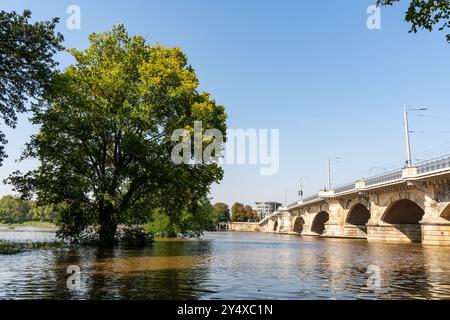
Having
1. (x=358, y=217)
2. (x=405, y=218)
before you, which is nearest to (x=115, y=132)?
(x=405, y=218)

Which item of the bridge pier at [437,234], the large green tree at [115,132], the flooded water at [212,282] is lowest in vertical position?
the flooded water at [212,282]

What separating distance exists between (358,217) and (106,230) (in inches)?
2240

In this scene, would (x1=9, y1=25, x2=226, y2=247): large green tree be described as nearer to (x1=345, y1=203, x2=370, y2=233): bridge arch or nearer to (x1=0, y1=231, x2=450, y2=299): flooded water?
(x1=0, y1=231, x2=450, y2=299): flooded water

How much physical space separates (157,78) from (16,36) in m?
12.0

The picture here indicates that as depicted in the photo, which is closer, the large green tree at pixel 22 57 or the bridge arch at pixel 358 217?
the large green tree at pixel 22 57

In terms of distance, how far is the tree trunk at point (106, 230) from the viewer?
33.9 meters

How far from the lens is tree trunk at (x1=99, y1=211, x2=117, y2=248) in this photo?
3388cm

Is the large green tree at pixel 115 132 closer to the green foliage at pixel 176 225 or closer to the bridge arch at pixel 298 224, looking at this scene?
the green foliage at pixel 176 225

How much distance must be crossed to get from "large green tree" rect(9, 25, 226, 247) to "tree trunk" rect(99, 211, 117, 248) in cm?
8

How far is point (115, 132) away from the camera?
3130 centimetres

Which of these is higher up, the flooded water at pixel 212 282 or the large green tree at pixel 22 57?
the large green tree at pixel 22 57

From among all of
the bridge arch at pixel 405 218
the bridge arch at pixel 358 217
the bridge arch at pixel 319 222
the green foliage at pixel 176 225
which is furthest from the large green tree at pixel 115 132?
the bridge arch at pixel 319 222
